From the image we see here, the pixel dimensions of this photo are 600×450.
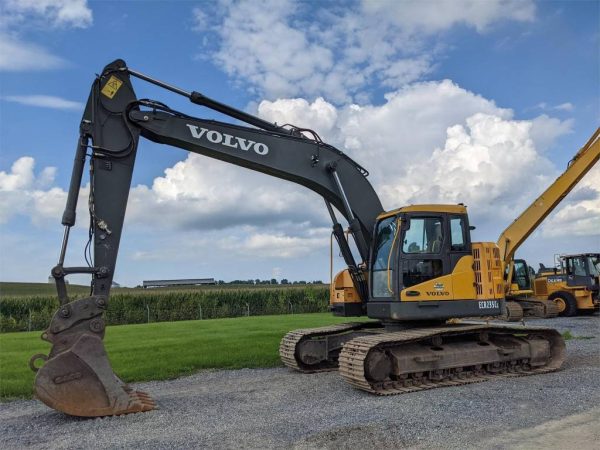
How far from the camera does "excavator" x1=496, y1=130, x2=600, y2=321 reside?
18.0m

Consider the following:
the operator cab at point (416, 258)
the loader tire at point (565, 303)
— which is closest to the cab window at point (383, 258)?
the operator cab at point (416, 258)

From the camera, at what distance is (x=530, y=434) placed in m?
6.39

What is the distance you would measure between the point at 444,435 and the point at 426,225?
4379 mm

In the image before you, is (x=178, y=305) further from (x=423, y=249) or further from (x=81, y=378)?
(x=81, y=378)

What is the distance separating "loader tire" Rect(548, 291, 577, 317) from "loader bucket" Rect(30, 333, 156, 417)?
2198 centimetres

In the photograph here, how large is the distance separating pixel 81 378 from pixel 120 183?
2.94m

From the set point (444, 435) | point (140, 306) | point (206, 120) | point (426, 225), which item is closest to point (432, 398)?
point (444, 435)

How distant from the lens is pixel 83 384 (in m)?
7.41

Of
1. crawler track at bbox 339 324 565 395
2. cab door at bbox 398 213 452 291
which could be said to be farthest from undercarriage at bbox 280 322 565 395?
cab door at bbox 398 213 452 291

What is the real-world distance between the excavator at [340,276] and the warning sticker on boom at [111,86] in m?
0.02

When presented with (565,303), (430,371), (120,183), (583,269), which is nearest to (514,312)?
(565,303)

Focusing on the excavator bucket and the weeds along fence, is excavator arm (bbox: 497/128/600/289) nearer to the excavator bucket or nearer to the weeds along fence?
the excavator bucket

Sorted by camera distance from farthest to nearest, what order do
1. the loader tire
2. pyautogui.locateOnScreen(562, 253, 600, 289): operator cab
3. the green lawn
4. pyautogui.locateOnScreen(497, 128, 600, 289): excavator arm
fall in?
pyautogui.locateOnScreen(562, 253, 600, 289): operator cab < the loader tire < pyautogui.locateOnScreen(497, 128, 600, 289): excavator arm < the green lawn

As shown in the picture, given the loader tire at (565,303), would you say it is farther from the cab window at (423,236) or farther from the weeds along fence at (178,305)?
the cab window at (423,236)
